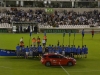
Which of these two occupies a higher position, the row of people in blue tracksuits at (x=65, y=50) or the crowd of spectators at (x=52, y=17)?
the crowd of spectators at (x=52, y=17)

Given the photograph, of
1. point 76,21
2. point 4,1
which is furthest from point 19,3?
point 76,21

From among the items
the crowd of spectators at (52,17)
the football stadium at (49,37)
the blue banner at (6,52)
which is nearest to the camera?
the football stadium at (49,37)

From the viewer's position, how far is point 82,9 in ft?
299

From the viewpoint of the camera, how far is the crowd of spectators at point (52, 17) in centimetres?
8350

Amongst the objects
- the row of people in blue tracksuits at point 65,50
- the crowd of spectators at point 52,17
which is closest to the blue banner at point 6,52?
the row of people in blue tracksuits at point 65,50

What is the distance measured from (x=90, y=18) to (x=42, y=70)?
60351mm

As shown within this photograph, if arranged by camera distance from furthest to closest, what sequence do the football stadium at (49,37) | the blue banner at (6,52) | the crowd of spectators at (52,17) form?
the crowd of spectators at (52,17), the blue banner at (6,52), the football stadium at (49,37)

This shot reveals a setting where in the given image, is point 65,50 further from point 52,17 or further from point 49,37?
point 52,17

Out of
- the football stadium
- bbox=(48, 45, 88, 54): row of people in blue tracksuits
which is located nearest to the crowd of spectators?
the football stadium

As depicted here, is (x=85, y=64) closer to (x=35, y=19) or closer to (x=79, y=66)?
(x=79, y=66)

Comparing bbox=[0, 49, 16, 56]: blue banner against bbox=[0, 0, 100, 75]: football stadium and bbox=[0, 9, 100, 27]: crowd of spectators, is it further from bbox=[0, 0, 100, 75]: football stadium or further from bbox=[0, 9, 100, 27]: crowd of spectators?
bbox=[0, 9, 100, 27]: crowd of spectators

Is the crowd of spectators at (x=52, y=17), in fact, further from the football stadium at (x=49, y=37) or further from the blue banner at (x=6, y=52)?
the blue banner at (x=6, y=52)

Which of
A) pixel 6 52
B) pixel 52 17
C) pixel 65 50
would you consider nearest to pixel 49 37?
pixel 52 17

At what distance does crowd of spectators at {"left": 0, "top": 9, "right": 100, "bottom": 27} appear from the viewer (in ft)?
274
